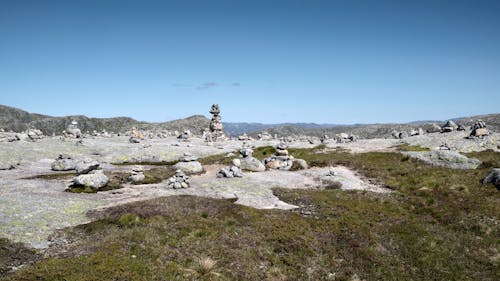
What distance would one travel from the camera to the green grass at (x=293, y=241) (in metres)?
18.5

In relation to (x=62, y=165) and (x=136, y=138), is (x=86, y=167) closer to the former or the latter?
(x=62, y=165)

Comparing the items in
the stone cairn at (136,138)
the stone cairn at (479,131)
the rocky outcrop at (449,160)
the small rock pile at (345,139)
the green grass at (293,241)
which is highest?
the stone cairn at (479,131)

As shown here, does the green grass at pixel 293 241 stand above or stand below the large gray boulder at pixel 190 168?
below

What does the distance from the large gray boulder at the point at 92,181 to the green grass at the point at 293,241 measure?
30.2ft

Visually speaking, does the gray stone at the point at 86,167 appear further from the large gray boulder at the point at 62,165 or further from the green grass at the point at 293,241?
the green grass at the point at 293,241

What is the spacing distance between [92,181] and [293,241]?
2277cm

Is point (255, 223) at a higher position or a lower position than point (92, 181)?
lower

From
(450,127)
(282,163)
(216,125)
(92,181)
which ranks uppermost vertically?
(216,125)

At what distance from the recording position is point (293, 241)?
23047 millimetres

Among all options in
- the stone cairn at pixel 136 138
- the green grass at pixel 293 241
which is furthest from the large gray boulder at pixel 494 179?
the stone cairn at pixel 136 138

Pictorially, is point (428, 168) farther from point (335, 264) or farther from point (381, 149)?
point (335, 264)

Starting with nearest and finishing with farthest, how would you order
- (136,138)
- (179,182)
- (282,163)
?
(179,182) → (282,163) → (136,138)

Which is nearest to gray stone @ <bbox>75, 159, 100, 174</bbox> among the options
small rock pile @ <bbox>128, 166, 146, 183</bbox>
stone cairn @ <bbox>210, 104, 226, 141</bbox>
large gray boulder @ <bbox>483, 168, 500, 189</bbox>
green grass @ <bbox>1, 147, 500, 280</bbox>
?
small rock pile @ <bbox>128, 166, 146, 183</bbox>

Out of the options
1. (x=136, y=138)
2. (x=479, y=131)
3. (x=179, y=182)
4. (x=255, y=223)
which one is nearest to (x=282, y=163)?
(x=179, y=182)
